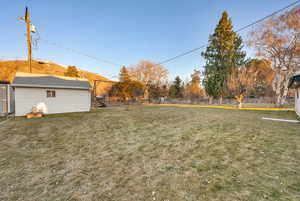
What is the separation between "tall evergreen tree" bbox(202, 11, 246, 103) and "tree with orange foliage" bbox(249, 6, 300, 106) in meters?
4.82

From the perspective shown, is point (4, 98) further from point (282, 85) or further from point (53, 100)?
point (282, 85)

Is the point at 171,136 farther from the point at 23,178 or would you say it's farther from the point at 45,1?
the point at 45,1

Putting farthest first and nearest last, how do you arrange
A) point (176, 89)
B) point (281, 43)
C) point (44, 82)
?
point (176, 89) < point (281, 43) < point (44, 82)

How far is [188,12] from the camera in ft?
37.6

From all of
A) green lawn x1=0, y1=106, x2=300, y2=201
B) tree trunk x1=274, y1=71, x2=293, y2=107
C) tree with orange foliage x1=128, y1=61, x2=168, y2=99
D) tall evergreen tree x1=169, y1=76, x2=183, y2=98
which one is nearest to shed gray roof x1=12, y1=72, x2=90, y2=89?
green lawn x1=0, y1=106, x2=300, y2=201

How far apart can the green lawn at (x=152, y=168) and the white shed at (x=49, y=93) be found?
5.91 metres

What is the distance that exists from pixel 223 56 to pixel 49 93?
23.8 m

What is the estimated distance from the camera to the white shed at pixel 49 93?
829cm

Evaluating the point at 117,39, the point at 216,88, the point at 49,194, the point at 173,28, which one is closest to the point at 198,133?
the point at 49,194

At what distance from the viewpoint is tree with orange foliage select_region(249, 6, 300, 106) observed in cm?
1291

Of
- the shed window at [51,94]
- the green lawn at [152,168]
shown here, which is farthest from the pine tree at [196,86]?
the green lawn at [152,168]

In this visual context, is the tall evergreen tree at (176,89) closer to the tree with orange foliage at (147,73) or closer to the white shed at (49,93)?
the tree with orange foliage at (147,73)

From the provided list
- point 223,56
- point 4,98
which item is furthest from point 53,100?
point 223,56

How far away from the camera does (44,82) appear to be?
911cm
